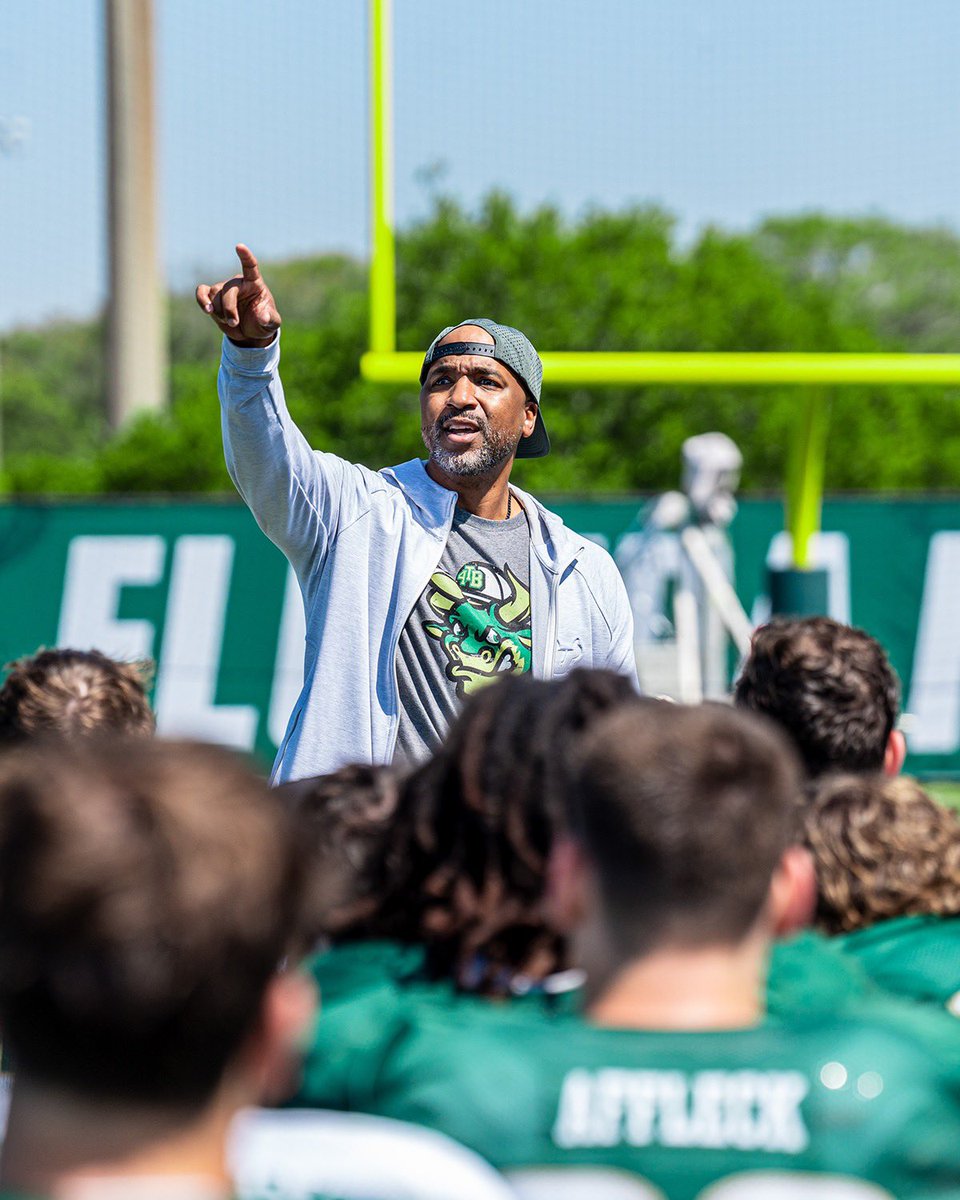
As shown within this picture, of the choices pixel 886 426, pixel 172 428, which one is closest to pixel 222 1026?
pixel 172 428

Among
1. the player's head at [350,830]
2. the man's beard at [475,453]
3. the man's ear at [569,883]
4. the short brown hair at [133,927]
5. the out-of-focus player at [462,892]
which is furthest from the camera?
the man's beard at [475,453]

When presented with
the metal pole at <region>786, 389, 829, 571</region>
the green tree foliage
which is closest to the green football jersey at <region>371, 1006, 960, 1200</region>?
the metal pole at <region>786, 389, 829, 571</region>

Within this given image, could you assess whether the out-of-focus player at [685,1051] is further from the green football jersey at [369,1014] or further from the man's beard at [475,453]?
the man's beard at [475,453]

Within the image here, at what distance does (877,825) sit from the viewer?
205 centimetres

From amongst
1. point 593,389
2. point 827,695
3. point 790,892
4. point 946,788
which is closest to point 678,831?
point 790,892

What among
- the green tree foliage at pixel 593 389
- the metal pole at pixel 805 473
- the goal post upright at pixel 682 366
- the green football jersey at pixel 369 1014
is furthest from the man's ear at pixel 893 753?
the green tree foliage at pixel 593 389

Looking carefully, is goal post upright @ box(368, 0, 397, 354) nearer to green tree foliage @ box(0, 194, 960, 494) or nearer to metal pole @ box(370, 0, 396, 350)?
metal pole @ box(370, 0, 396, 350)

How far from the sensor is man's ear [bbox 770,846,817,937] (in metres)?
1.53

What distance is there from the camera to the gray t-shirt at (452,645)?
9.87 feet

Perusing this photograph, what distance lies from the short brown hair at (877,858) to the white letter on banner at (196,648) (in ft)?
20.1

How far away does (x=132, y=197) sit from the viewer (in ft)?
69.5

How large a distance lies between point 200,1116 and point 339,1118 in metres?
0.28

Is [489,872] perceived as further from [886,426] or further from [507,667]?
[886,426]

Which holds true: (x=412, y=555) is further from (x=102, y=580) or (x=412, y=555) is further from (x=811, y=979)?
(x=102, y=580)
